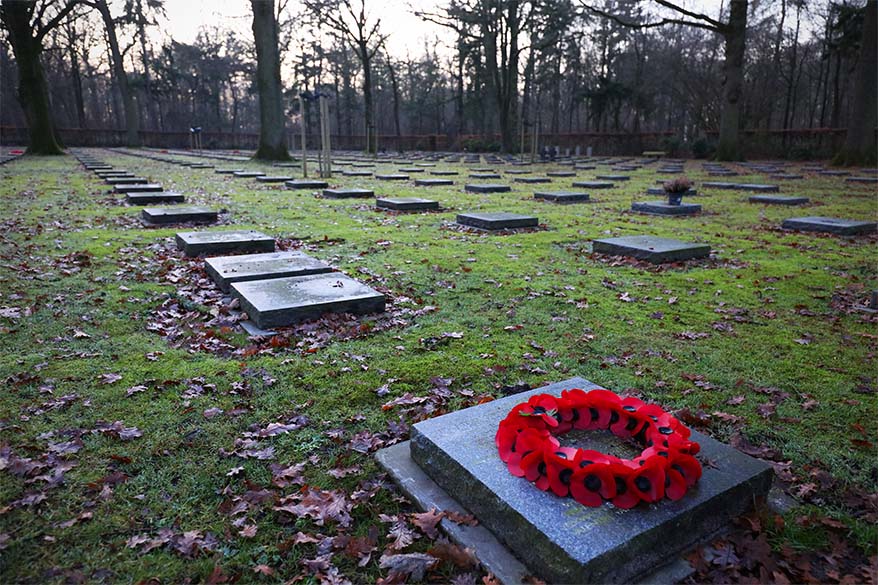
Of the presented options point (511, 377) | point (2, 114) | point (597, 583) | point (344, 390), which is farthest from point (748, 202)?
point (2, 114)

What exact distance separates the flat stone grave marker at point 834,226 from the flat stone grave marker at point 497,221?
3997 millimetres

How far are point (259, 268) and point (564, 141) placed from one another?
3656cm

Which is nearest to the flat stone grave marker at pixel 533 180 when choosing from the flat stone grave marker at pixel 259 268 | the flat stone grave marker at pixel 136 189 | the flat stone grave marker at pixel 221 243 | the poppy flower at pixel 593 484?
the flat stone grave marker at pixel 136 189

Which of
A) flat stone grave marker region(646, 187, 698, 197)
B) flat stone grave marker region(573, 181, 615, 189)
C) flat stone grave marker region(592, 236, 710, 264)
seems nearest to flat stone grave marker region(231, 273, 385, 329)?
flat stone grave marker region(592, 236, 710, 264)

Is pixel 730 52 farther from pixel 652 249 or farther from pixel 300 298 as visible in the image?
pixel 300 298

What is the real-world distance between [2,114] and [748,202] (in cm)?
5600

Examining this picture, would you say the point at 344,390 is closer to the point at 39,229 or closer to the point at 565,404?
the point at 565,404

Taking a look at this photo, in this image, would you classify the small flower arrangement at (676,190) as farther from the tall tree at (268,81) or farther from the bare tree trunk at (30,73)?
the bare tree trunk at (30,73)

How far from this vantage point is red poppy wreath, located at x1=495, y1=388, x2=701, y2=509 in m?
2.07

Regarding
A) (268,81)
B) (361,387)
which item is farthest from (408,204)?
(268,81)

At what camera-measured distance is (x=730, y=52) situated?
23.2 metres

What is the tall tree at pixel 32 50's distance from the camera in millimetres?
25578

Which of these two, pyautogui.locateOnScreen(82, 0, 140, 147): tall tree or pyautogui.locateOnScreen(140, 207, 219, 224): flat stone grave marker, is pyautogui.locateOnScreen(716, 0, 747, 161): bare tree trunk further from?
pyautogui.locateOnScreen(82, 0, 140, 147): tall tree

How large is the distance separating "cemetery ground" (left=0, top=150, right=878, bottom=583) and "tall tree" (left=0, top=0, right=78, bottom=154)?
25.5 m
